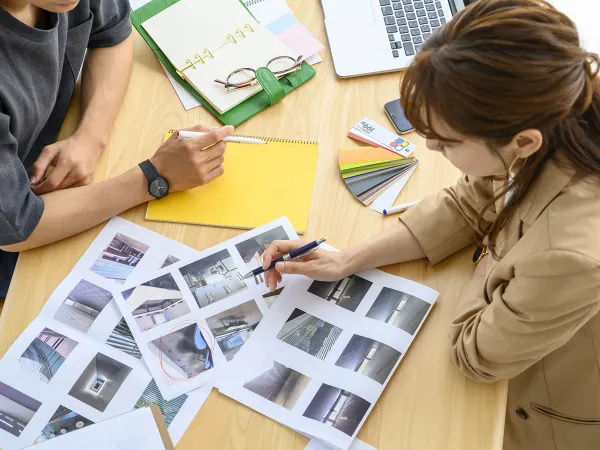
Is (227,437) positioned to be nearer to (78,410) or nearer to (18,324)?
(78,410)

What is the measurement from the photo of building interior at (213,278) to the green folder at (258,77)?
30cm

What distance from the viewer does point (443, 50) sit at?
79 centimetres

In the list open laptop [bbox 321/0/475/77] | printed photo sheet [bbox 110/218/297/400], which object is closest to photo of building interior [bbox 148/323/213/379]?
printed photo sheet [bbox 110/218/297/400]

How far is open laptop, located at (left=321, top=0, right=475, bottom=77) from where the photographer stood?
134 cm

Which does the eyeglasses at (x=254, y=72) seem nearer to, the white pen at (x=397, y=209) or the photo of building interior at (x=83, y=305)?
the white pen at (x=397, y=209)

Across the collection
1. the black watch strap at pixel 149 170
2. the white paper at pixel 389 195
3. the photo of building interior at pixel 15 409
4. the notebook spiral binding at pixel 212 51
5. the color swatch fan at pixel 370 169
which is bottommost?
the white paper at pixel 389 195

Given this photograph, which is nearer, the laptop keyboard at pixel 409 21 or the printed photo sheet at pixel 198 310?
the printed photo sheet at pixel 198 310

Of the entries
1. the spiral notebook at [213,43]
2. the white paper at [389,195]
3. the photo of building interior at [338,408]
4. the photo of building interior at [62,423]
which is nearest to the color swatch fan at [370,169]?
the white paper at [389,195]

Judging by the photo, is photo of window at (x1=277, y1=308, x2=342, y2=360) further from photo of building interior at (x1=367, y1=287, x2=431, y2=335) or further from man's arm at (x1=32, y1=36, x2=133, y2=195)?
man's arm at (x1=32, y1=36, x2=133, y2=195)

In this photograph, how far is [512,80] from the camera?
0.75 metres

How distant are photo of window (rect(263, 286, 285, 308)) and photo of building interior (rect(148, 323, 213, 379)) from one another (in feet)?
0.38

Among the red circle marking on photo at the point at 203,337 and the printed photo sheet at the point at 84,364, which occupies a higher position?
the printed photo sheet at the point at 84,364

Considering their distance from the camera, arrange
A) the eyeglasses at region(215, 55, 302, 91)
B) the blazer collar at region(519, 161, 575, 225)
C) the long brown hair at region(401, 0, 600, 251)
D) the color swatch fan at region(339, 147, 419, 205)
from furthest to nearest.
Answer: the eyeglasses at region(215, 55, 302, 91)
the color swatch fan at region(339, 147, 419, 205)
the blazer collar at region(519, 161, 575, 225)
the long brown hair at region(401, 0, 600, 251)

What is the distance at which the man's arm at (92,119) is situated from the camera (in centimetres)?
119
